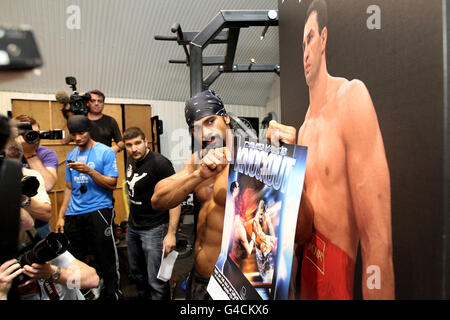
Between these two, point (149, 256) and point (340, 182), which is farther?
point (149, 256)

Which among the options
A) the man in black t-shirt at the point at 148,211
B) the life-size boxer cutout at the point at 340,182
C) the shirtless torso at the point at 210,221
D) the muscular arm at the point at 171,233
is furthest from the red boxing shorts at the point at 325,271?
the man in black t-shirt at the point at 148,211

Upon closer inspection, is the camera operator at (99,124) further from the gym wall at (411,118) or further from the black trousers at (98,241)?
the gym wall at (411,118)

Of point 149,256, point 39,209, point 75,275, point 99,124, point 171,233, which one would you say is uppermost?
point 99,124

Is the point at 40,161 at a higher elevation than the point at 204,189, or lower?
higher

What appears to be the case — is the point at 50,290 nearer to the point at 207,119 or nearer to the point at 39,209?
the point at 39,209

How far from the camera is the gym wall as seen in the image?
52 centimetres

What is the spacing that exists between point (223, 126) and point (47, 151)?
5.51 ft

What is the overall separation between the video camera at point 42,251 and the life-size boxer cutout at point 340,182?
0.90 m

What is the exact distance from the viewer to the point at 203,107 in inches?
58.4

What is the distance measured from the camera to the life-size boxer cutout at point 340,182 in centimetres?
70

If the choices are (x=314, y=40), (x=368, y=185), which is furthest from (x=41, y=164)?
(x=368, y=185)

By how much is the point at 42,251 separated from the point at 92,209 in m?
1.50

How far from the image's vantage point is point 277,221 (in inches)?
29.6
